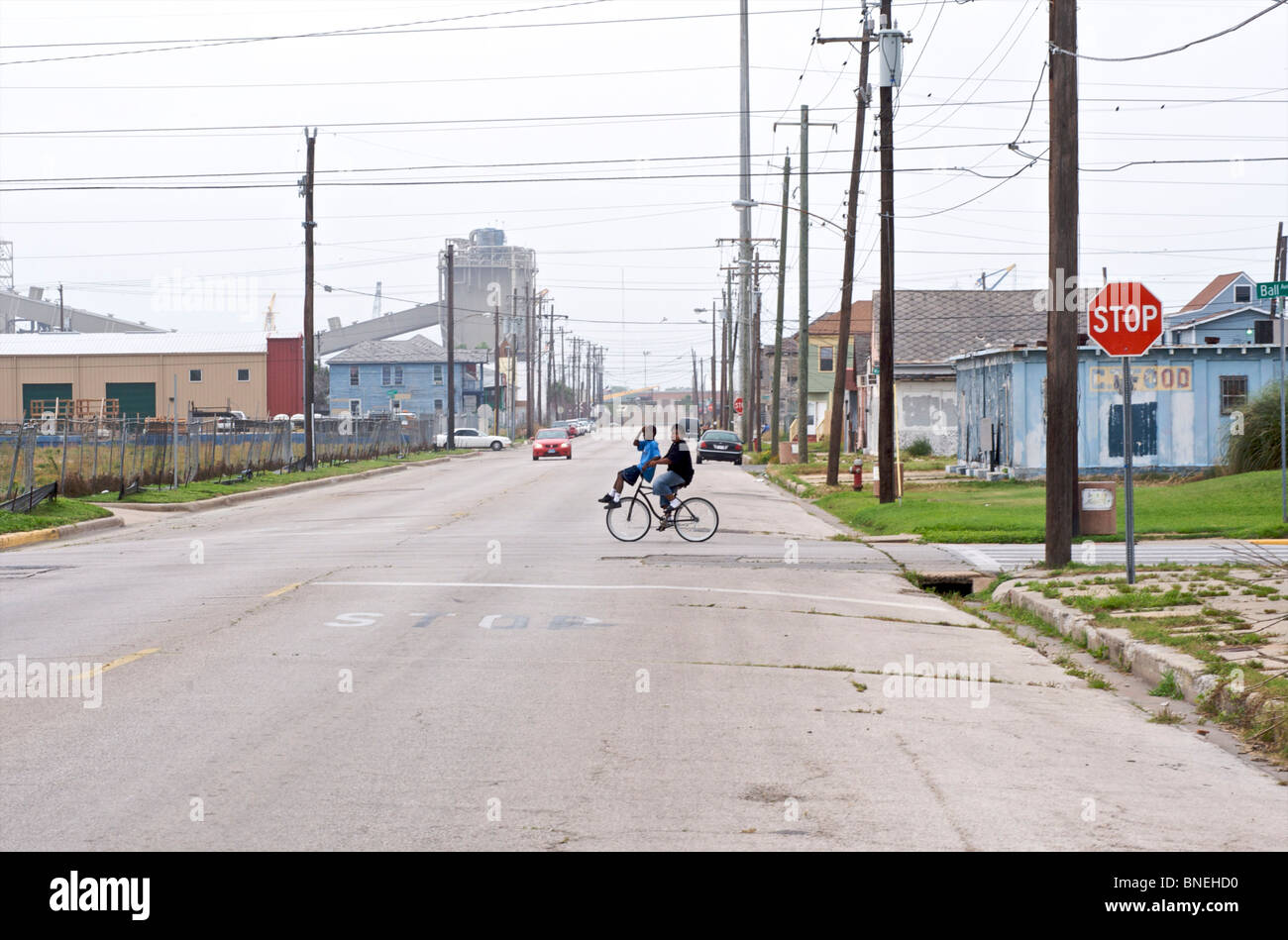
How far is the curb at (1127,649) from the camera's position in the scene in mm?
10164

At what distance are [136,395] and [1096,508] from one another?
268 feet

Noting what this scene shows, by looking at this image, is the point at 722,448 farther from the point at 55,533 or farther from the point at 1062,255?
the point at 1062,255

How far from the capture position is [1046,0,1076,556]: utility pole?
1666 centimetres

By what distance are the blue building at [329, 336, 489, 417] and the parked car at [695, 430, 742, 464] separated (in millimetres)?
51948

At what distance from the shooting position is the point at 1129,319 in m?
14.5

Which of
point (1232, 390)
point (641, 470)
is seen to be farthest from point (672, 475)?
point (1232, 390)

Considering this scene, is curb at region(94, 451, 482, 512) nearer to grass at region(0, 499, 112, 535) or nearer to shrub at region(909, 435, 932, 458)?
grass at region(0, 499, 112, 535)

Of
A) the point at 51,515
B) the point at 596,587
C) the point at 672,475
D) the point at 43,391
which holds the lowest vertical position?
the point at 596,587

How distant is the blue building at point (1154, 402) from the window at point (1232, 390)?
0.03m

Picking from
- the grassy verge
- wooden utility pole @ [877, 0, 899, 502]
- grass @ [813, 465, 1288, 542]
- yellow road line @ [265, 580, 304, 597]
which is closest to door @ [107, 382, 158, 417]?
the grassy verge

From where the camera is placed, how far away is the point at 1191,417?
35656mm

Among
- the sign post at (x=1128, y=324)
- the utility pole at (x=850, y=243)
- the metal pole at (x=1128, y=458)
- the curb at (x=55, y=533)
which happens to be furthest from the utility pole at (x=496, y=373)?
the metal pole at (x=1128, y=458)

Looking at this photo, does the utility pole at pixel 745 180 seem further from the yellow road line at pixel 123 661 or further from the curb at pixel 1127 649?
the yellow road line at pixel 123 661
